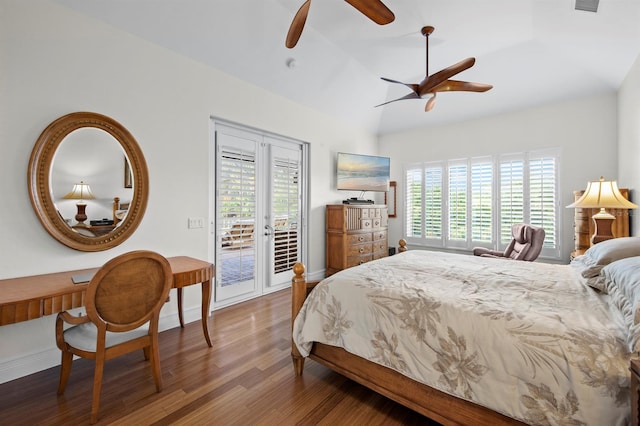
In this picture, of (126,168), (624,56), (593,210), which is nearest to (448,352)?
(126,168)

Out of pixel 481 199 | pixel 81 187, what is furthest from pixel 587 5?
pixel 81 187

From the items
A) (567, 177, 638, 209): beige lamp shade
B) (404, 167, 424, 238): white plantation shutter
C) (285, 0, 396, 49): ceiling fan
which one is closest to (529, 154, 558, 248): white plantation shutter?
(567, 177, 638, 209): beige lamp shade

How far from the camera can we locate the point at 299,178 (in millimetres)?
4738

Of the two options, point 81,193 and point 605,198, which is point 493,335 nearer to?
point 605,198

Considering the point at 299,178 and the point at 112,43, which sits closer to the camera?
the point at 112,43

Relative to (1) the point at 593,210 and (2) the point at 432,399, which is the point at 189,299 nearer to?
(2) the point at 432,399

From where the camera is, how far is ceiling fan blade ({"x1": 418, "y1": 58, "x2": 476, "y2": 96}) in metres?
2.83

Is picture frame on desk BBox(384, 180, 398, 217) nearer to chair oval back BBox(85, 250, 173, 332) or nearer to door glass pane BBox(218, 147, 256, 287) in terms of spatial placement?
door glass pane BBox(218, 147, 256, 287)

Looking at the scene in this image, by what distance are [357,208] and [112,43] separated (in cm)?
376

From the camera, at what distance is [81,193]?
2492mm

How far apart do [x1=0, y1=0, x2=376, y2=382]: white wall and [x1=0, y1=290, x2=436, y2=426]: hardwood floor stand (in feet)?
1.67

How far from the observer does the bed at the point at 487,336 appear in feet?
3.90

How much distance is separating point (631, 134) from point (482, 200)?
6.69 ft

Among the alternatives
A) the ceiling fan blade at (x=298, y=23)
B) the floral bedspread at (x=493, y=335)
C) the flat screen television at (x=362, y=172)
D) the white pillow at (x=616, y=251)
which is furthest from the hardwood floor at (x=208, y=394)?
the flat screen television at (x=362, y=172)
